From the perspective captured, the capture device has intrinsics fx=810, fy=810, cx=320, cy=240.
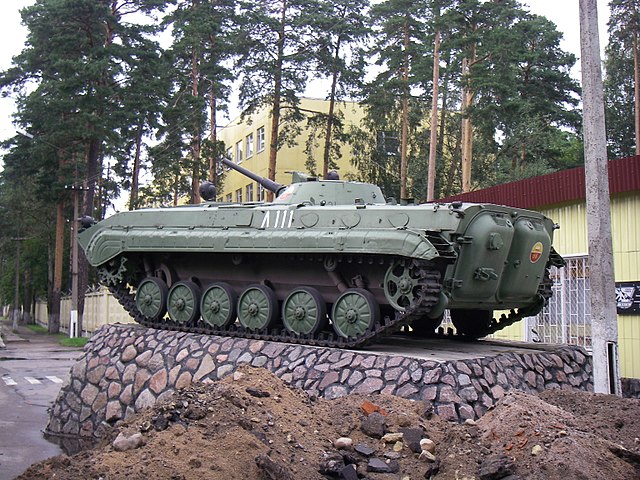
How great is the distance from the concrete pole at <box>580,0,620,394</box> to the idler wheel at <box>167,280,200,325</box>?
6.57 meters

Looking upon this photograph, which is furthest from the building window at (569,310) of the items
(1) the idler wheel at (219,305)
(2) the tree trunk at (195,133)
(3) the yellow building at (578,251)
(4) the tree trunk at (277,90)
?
(2) the tree trunk at (195,133)

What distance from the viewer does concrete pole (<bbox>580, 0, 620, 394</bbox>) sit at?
9500mm

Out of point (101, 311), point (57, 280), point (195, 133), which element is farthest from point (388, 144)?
point (57, 280)

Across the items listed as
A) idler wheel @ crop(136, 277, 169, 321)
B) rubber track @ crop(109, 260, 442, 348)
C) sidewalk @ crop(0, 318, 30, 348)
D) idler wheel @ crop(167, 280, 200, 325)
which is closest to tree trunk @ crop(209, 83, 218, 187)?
sidewalk @ crop(0, 318, 30, 348)

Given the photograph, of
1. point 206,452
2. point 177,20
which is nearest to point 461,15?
point 177,20

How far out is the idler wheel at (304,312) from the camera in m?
11.7

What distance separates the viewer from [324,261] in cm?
1169

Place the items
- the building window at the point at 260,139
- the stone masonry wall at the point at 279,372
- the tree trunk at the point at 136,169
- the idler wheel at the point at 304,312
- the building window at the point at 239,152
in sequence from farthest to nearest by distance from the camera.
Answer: the building window at the point at 239,152
the building window at the point at 260,139
the tree trunk at the point at 136,169
the idler wheel at the point at 304,312
the stone masonry wall at the point at 279,372

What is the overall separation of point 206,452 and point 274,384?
6.16ft

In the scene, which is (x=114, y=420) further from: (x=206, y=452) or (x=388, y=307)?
(x=206, y=452)

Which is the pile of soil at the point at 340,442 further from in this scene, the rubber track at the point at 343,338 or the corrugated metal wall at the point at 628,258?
the corrugated metal wall at the point at 628,258

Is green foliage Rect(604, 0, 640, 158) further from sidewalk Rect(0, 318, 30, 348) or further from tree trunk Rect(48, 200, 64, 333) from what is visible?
sidewalk Rect(0, 318, 30, 348)

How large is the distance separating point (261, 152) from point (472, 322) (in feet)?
98.3

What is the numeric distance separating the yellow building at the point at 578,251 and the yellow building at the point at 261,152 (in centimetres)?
2261
